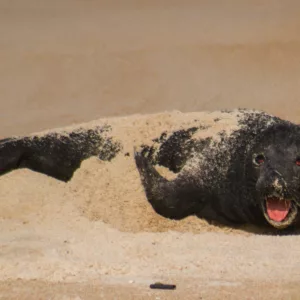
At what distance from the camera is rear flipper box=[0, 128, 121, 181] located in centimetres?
991

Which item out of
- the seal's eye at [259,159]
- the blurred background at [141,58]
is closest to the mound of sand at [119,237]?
the seal's eye at [259,159]

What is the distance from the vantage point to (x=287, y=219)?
8.09 metres

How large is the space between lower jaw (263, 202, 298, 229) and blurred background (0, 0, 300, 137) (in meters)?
6.84

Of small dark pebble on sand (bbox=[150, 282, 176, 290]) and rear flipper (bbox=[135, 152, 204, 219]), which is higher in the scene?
rear flipper (bbox=[135, 152, 204, 219])

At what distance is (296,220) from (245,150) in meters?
0.97

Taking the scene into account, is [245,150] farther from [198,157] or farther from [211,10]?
[211,10]

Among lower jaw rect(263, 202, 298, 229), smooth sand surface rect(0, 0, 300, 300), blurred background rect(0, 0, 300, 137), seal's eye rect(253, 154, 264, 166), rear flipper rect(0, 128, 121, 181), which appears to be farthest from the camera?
blurred background rect(0, 0, 300, 137)

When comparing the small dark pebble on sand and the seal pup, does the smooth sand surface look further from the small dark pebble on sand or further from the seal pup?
the seal pup

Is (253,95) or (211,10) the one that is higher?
(211,10)

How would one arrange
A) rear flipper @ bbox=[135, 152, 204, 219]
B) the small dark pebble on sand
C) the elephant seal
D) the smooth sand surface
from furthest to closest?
rear flipper @ bbox=[135, 152, 204, 219] → the elephant seal → the smooth sand surface → the small dark pebble on sand

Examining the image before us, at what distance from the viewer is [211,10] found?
1897 centimetres

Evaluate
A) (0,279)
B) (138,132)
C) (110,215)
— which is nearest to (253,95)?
(138,132)

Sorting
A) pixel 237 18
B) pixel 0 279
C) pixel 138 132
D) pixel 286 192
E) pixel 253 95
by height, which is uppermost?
pixel 237 18

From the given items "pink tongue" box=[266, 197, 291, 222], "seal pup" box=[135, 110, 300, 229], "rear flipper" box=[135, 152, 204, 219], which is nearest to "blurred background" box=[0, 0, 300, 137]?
"seal pup" box=[135, 110, 300, 229]
